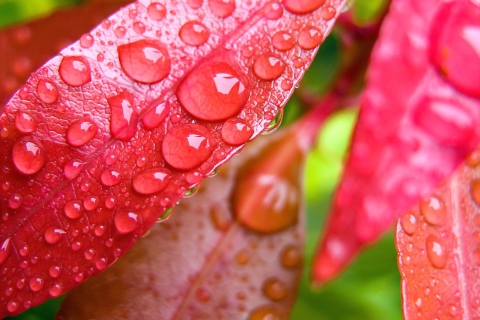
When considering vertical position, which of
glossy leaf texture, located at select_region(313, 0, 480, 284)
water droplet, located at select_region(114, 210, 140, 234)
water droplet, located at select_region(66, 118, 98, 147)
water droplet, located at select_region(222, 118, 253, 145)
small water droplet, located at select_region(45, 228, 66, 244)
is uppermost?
water droplet, located at select_region(66, 118, 98, 147)

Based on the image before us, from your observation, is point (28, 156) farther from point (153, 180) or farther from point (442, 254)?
point (442, 254)

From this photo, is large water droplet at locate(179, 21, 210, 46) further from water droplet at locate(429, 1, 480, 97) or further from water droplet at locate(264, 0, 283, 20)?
water droplet at locate(429, 1, 480, 97)

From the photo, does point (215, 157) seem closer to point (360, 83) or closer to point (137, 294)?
point (137, 294)

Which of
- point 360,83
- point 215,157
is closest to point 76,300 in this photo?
point 215,157

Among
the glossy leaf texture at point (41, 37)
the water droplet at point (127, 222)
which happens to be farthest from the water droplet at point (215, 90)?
the glossy leaf texture at point (41, 37)

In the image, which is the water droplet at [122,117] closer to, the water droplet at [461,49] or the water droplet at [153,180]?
the water droplet at [153,180]

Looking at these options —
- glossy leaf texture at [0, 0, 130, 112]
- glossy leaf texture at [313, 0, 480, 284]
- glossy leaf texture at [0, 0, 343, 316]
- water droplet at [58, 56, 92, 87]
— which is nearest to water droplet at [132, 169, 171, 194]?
glossy leaf texture at [0, 0, 343, 316]
